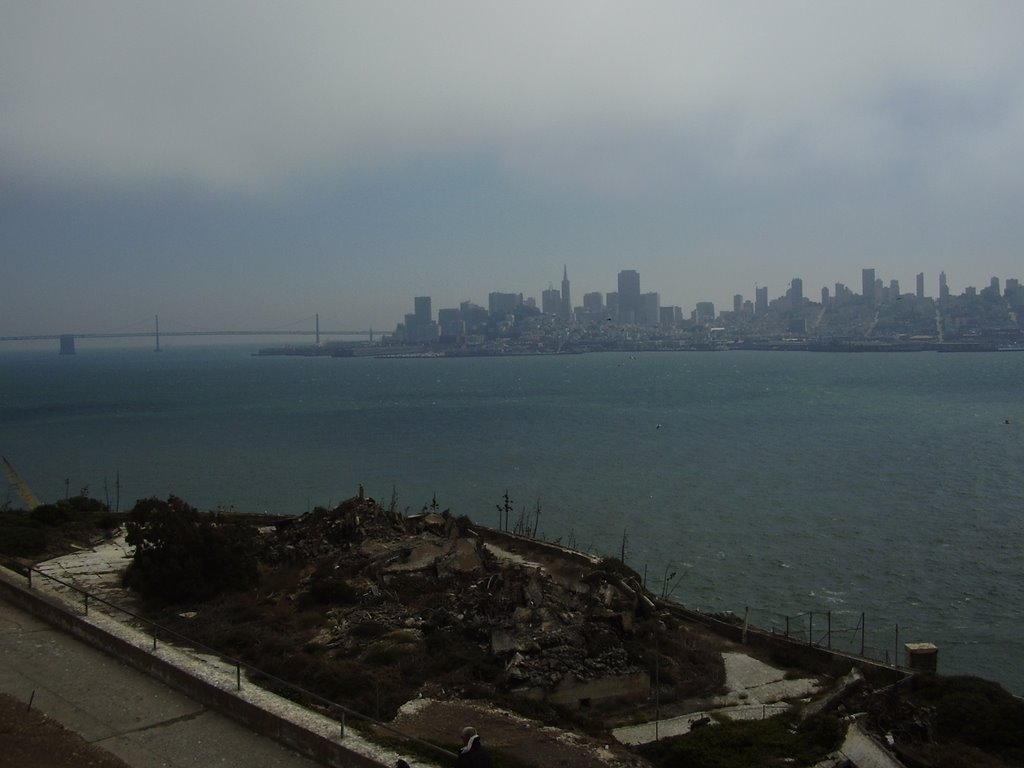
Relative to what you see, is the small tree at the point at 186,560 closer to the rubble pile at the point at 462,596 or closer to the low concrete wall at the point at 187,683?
the rubble pile at the point at 462,596

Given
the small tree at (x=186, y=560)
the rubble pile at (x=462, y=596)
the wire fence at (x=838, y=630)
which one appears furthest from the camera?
the wire fence at (x=838, y=630)

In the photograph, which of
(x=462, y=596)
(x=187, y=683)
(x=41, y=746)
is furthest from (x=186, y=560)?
(x=41, y=746)

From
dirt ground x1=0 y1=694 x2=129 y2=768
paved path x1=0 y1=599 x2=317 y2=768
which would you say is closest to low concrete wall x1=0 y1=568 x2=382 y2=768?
paved path x1=0 y1=599 x2=317 y2=768

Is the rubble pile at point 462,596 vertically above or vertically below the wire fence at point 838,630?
above

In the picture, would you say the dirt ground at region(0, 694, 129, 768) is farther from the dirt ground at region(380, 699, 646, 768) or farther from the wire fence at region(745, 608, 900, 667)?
the wire fence at region(745, 608, 900, 667)

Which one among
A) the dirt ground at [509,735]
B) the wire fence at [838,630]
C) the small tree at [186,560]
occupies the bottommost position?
the wire fence at [838,630]

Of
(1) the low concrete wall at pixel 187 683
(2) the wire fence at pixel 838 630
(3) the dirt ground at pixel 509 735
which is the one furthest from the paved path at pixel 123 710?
(2) the wire fence at pixel 838 630

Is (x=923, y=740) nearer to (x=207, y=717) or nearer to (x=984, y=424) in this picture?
(x=207, y=717)
